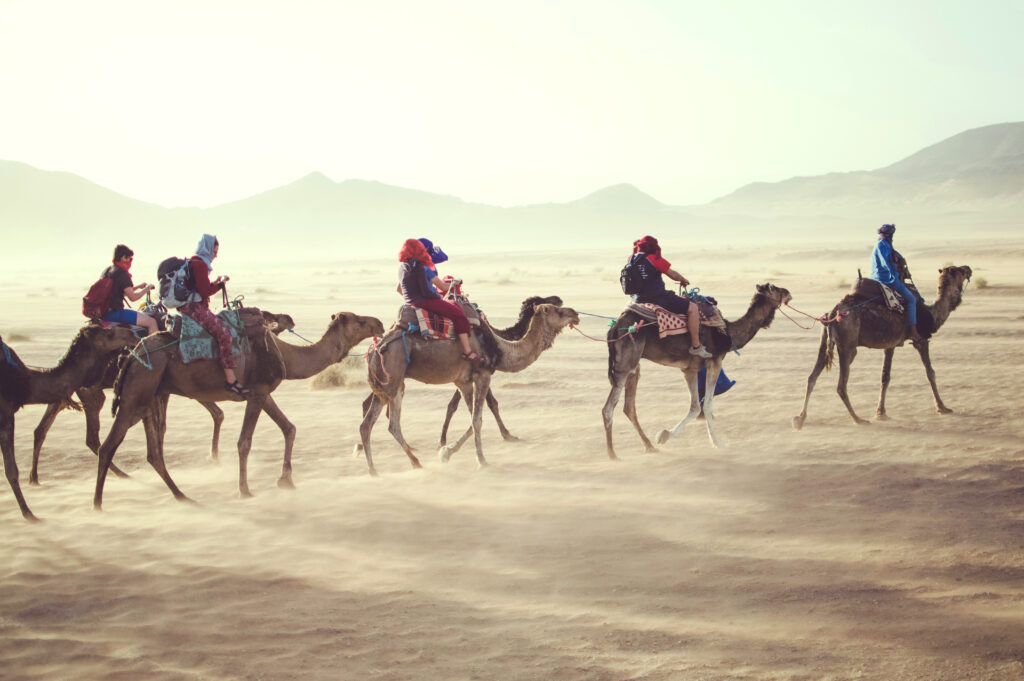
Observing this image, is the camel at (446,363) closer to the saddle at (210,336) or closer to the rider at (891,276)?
→ the saddle at (210,336)

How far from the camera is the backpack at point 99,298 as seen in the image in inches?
414

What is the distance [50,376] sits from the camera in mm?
9938

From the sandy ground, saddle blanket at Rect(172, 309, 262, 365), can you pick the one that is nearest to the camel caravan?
saddle blanket at Rect(172, 309, 262, 365)

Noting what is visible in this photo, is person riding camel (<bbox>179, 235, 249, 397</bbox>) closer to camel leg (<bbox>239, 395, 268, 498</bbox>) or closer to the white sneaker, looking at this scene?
camel leg (<bbox>239, 395, 268, 498</bbox>)

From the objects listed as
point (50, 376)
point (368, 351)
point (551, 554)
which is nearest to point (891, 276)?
point (368, 351)

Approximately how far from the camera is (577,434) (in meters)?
13.3

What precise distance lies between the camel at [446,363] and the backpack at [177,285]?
2139mm

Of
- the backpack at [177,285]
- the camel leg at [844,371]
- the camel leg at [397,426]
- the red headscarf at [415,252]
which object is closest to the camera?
the backpack at [177,285]

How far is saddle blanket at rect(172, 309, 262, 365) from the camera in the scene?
10.1 meters

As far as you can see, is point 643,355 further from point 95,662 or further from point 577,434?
point 95,662

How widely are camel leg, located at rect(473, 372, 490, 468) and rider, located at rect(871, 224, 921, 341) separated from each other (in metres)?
6.05

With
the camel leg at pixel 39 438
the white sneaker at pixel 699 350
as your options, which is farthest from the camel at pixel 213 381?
the white sneaker at pixel 699 350

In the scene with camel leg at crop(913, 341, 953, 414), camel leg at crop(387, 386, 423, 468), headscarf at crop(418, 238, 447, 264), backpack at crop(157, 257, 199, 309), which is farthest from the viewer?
camel leg at crop(913, 341, 953, 414)

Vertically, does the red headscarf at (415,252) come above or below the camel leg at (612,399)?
above
